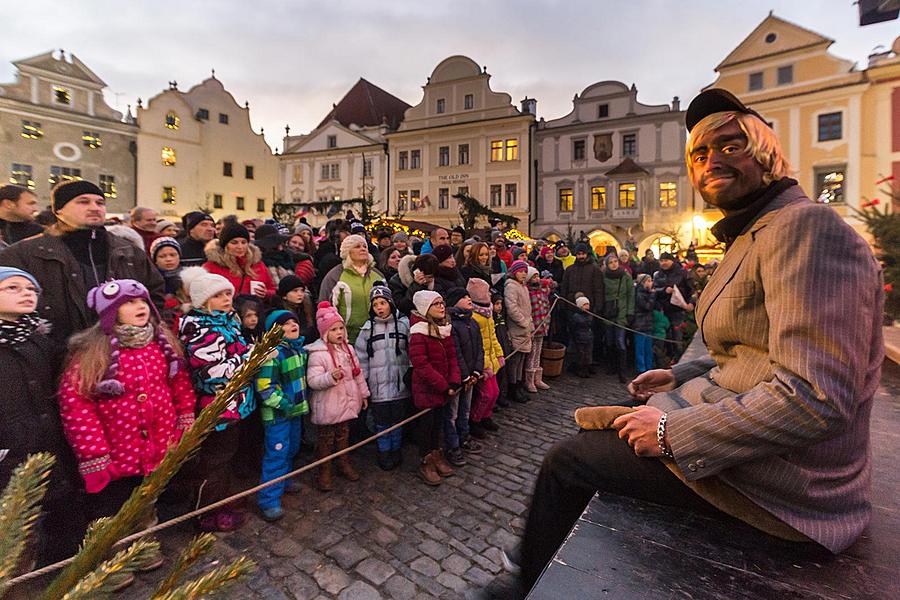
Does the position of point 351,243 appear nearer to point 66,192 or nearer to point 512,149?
point 66,192

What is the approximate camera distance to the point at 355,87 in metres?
42.7

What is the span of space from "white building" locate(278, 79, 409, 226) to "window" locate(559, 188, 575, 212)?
13825 mm

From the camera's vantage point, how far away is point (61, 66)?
28391 millimetres

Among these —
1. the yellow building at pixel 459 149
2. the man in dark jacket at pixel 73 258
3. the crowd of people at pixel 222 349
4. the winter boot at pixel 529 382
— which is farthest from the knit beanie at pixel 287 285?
the yellow building at pixel 459 149

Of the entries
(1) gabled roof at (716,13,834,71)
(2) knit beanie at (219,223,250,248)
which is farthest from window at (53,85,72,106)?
(1) gabled roof at (716,13,834,71)

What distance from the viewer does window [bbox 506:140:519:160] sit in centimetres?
3184

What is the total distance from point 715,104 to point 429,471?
12.9 ft

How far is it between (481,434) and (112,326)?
402cm

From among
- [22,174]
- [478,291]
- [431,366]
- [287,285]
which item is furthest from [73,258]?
[22,174]

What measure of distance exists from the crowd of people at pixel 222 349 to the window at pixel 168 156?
3179 centimetres

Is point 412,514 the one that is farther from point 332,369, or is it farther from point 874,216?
point 874,216

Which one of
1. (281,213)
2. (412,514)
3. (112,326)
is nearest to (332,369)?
(412,514)

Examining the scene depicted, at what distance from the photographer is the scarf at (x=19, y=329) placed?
2682mm

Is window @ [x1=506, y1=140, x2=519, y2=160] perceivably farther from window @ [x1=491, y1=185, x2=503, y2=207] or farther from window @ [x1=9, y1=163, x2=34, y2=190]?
window @ [x1=9, y1=163, x2=34, y2=190]
